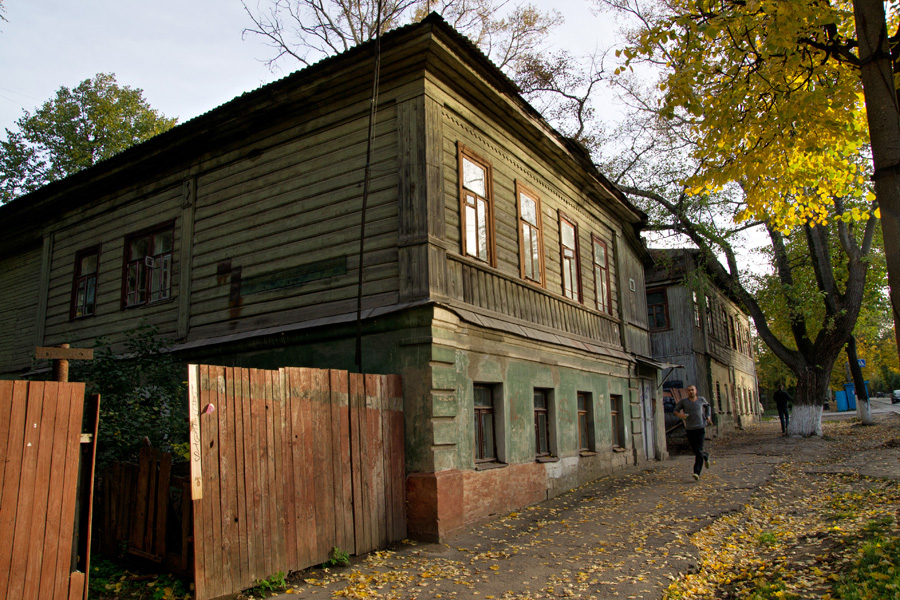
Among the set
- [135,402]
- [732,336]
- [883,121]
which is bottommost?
[135,402]

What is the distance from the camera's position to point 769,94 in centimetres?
724

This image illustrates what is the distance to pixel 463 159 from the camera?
934 cm

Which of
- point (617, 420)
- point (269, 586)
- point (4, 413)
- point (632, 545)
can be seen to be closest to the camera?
point (4, 413)

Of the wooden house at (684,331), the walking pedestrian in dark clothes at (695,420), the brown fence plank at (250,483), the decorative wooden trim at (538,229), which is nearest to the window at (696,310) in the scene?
the wooden house at (684,331)

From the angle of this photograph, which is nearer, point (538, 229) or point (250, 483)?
point (250, 483)

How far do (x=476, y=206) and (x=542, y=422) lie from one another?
155 inches

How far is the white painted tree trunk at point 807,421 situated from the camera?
19.9 m

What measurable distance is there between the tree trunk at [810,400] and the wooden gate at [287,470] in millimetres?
17286

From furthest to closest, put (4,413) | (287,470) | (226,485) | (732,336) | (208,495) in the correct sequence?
1. (732,336)
2. (287,470)
3. (226,485)
4. (208,495)
5. (4,413)

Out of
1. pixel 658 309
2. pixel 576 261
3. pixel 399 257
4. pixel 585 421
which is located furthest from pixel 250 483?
pixel 658 309

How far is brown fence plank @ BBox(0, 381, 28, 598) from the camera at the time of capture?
403cm

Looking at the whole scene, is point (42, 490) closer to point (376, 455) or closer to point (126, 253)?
point (376, 455)

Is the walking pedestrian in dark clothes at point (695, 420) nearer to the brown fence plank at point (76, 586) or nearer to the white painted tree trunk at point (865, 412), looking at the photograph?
the brown fence plank at point (76, 586)

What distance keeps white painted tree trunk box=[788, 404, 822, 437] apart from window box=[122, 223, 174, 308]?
1899 cm
